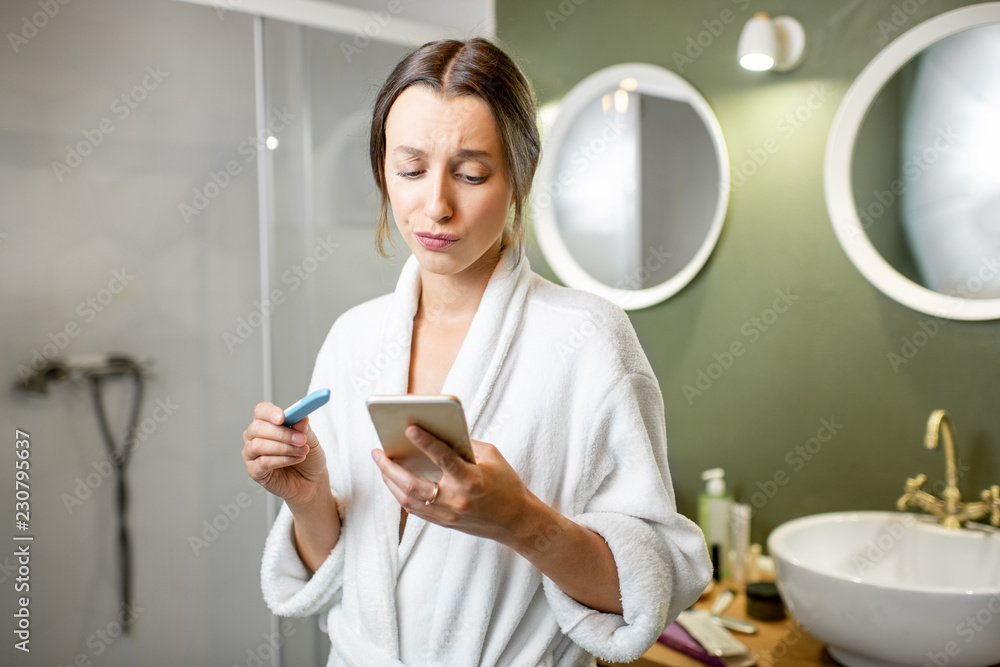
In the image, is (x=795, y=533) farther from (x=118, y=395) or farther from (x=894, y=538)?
(x=118, y=395)

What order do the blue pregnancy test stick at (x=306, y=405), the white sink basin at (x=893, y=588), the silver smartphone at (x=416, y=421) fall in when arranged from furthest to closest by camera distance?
the white sink basin at (x=893, y=588) < the blue pregnancy test stick at (x=306, y=405) < the silver smartphone at (x=416, y=421)

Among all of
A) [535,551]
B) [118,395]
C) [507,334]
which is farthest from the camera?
[118,395]

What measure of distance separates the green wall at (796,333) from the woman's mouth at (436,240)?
109 cm

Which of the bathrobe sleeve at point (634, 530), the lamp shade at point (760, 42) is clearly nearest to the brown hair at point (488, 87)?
the bathrobe sleeve at point (634, 530)

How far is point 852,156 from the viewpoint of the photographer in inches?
59.8

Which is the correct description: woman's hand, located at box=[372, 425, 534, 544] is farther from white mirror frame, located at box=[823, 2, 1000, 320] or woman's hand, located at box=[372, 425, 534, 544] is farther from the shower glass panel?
white mirror frame, located at box=[823, 2, 1000, 320]

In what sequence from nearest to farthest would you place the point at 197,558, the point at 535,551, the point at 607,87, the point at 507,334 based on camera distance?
the point at 535,551 → the point at 507,334 → the point at 197,558 → the point at 607,87

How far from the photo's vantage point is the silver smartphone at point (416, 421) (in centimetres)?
60

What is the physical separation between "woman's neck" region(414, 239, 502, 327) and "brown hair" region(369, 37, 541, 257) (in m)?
0.09

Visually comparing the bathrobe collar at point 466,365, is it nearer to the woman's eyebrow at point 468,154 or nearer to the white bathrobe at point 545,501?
the white bathrobe at point 545,501

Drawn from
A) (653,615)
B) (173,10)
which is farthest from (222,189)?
(653,615)

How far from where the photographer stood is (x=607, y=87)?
198 centimetres

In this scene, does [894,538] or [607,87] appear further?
[607,87]

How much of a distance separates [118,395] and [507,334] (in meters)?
0.91
